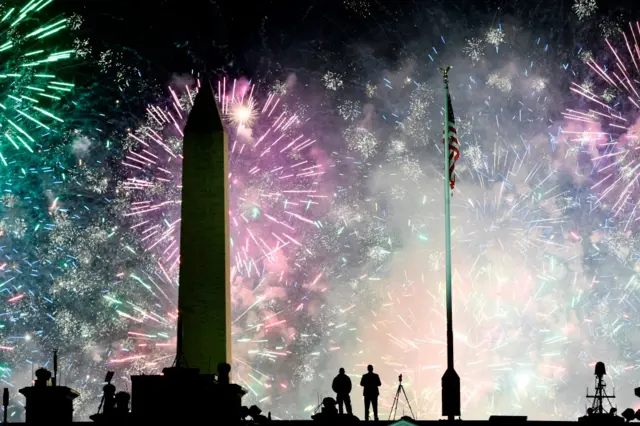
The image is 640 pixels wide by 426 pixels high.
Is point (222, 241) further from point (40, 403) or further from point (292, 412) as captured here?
point (292, 412)

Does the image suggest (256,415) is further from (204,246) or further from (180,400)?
(204,246)

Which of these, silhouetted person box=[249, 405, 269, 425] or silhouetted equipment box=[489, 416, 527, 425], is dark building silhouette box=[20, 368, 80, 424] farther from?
silhouetted equipment box=[489, 416, 527, 425]

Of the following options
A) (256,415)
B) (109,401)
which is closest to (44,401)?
(109,401)

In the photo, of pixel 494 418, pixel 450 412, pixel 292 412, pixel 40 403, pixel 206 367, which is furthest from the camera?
pixel 292 412

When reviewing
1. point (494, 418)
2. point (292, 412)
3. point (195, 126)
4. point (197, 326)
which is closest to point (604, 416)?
point (494, 418)

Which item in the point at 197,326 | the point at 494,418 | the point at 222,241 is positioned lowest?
the point at 494,418

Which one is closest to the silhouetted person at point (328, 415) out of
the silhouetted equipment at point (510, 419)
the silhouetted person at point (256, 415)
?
the silhouetted person at point (256, 415)

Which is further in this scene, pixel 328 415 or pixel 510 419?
pixel 510 419
